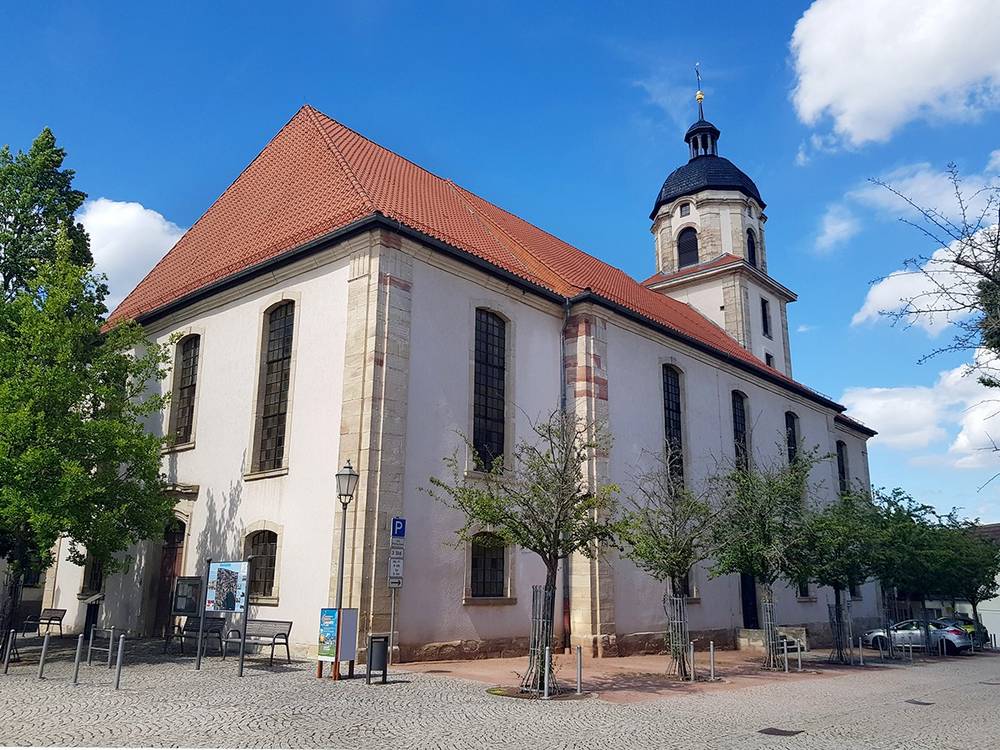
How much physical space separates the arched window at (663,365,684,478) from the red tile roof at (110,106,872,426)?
1.54 m

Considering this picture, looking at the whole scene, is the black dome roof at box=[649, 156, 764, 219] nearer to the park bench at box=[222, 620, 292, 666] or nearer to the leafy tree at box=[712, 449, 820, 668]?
the leafy tree at box=[712, 449, 820, 668]

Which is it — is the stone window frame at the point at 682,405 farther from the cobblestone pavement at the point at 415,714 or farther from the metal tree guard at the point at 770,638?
the cobblestone pavement at the point at 415,714

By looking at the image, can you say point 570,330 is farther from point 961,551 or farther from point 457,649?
point 961,551

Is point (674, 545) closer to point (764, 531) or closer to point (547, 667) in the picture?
point (764, 531)

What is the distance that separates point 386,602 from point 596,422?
282 inches

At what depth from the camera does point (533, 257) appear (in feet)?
73.9

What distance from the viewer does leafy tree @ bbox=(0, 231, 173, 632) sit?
13.9 metres

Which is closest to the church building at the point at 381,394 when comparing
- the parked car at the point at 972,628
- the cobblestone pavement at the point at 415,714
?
the cobblestone pavement at the point at 415,714

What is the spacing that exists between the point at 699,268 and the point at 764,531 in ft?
64.6

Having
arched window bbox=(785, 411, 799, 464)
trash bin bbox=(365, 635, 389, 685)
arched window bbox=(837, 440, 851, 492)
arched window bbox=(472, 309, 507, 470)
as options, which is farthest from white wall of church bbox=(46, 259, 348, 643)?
arched window bbox=(837, 440, 851, 492)

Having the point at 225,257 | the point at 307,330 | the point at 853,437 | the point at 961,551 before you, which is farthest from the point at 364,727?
the point at 853,437

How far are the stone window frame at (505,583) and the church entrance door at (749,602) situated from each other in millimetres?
10856

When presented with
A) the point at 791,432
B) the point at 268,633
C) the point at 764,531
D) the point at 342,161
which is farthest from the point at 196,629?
the point at 791,432

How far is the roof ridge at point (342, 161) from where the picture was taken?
57.8ft
